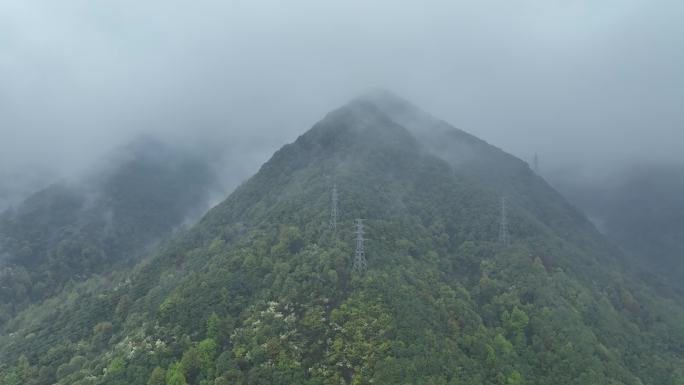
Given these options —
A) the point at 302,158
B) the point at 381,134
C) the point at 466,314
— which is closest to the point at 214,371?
the point at 466,314

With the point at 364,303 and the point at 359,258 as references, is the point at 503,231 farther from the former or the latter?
the point at 364,303

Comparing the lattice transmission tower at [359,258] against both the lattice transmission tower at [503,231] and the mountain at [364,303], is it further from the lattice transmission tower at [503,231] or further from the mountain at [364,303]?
the lattice transmission tower at [503,231]

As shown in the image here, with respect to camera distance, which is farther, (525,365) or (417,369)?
(525,365)

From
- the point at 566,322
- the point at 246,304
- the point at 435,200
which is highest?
the point at 246,304

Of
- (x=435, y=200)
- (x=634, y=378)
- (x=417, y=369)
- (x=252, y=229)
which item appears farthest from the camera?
(x=435, y=200)

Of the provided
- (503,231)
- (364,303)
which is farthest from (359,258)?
(503,231)

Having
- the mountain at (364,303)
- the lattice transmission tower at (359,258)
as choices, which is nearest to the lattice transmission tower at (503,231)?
the mountain at (364,303)

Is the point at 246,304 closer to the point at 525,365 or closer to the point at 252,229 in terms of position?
the point at 252,229

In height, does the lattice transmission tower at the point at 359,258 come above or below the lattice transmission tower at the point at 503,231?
above

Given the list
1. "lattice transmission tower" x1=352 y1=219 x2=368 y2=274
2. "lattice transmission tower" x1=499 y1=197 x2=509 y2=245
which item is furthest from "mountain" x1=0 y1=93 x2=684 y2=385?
"lattice transmission tower" x1=499 y1=197 x2=509 y2=245
